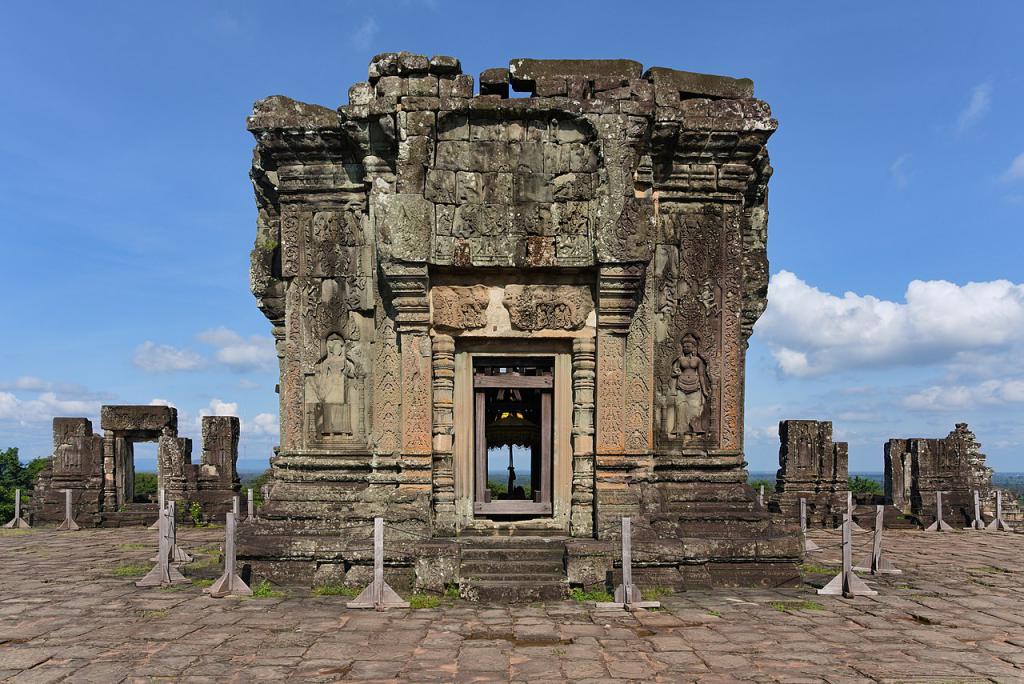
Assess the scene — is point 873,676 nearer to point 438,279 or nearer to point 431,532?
point 431,532

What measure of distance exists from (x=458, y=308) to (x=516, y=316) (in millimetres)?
647

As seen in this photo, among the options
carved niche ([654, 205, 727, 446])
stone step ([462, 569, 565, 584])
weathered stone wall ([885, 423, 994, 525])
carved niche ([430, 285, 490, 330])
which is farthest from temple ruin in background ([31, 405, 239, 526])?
weathered stone wall ([885, 423, 994, 525])

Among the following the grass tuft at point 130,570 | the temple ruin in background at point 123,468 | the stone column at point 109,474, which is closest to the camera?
the grass tuft at point 130,570

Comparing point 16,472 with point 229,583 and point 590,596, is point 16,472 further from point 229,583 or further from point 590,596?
point 590,596

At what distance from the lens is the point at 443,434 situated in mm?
8773

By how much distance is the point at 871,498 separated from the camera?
19719 mm

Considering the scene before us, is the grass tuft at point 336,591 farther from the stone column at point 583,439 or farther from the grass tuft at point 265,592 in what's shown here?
the stone column at point 583,439

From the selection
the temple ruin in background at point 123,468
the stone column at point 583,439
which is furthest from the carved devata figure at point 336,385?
the temple ruin in background at point 123,468

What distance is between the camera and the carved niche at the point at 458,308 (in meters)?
8.87

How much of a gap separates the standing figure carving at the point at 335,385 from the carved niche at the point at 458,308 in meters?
1.49

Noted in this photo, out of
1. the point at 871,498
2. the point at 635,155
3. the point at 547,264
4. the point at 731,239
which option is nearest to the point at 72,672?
the point at 547,264

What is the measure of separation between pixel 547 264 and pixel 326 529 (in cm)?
377

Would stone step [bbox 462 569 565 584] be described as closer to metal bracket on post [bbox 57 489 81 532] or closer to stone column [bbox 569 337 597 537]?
stone column [bbox 569 337 597 537]

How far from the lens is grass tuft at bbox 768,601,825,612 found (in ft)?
24.4
